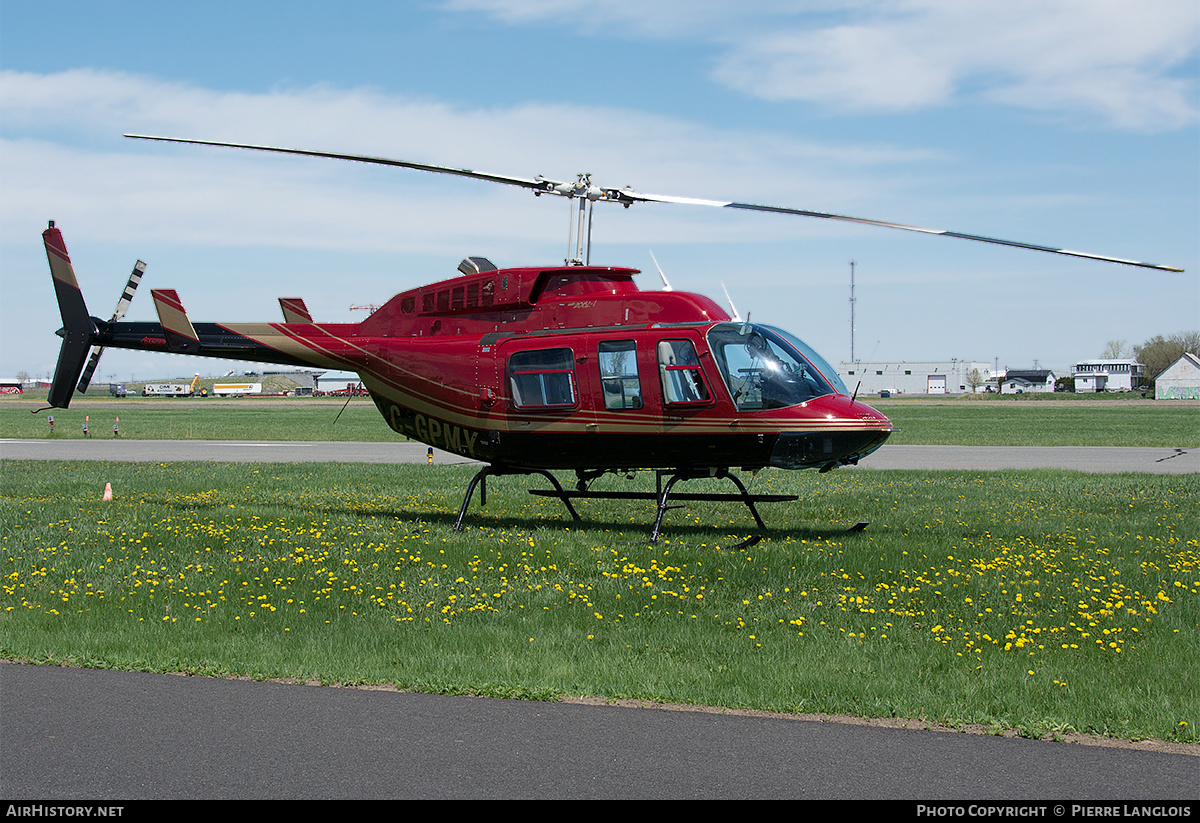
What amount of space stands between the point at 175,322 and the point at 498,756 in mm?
12756

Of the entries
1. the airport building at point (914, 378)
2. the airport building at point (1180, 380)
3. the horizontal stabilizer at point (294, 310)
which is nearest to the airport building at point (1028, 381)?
the airport building at point (914, 378)

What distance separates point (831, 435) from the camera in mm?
11906

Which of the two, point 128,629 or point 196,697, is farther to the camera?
point 128,629

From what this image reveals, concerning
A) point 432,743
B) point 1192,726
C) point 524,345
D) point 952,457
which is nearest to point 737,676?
point 432,743

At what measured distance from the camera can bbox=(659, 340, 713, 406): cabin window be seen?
12453 millimetres

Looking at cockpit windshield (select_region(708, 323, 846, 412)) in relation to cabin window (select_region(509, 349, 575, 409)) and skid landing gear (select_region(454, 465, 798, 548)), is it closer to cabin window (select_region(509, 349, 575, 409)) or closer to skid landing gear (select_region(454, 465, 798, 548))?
skid landing gear (select_region(454, 465, 798, 548))

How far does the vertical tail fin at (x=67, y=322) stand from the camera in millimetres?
16547

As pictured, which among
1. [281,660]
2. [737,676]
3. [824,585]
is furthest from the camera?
[824,585]

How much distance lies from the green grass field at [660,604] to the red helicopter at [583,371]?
3.76ft

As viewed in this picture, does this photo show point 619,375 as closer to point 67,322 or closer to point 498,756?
point 498,756

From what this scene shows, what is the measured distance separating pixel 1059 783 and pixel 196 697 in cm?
554

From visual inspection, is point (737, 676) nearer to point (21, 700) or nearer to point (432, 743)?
point (432, 743)

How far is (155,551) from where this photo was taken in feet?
39.3

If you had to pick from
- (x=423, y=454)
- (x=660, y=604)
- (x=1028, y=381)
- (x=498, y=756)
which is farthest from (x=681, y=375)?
(x=1028, y=381)
